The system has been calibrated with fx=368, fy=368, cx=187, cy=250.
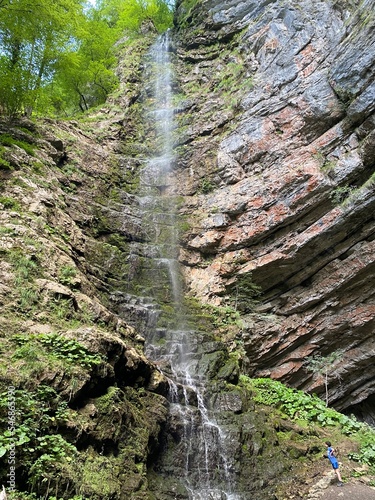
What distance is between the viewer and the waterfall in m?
7.64

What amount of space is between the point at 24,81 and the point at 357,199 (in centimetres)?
1087

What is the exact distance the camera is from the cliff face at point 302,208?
12.5 meters

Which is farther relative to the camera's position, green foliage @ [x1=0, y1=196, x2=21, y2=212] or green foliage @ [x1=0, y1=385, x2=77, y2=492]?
green foliage @ [x1=0, y1=196, x2=21, y2=212]

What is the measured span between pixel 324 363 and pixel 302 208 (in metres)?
5.60

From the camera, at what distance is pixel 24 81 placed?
10.9 metres

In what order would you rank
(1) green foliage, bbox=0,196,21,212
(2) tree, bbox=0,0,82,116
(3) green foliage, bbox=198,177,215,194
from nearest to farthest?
(1) green foliage, bbox=0,196,21,212 → (2) tree, bbox=0,0,82,116 → (3) green foliage, bbox=198,177,215,194

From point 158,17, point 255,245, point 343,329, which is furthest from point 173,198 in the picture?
point 158,17

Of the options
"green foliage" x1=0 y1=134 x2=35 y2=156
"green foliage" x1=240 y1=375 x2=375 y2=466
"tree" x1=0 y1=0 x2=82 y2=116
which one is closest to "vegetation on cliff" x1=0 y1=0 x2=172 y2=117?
"tree" x1=0 y1=0 x2=82 y2=116

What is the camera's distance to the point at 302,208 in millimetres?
12922

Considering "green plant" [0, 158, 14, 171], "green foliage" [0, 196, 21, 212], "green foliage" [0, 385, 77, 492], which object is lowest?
"green foliage" [0, 385, 77, 492]

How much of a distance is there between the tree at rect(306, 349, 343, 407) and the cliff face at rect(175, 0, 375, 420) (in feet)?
0.45

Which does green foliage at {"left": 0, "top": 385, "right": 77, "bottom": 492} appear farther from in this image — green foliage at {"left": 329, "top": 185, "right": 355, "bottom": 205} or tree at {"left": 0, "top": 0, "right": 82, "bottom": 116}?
green foliage at {"left": 329, "top": 185, "right": 355, "bottom": 205}

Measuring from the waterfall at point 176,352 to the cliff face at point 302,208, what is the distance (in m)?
0.93

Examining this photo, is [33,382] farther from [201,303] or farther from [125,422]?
[201,303]
